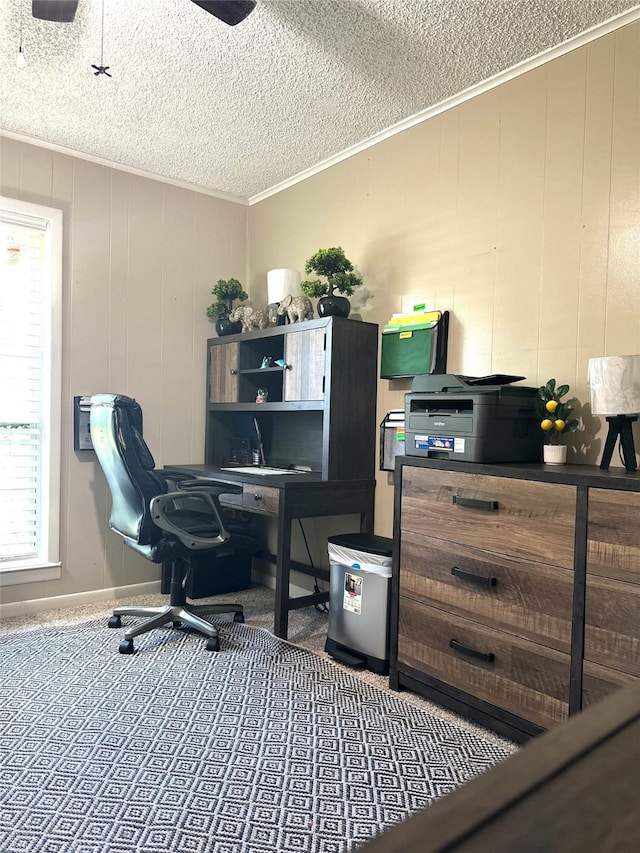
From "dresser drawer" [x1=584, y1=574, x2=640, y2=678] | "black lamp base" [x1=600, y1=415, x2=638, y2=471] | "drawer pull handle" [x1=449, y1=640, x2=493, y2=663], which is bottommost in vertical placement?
"drawer pull handle" [x1=449, y1=640, x2=493, y2=663]

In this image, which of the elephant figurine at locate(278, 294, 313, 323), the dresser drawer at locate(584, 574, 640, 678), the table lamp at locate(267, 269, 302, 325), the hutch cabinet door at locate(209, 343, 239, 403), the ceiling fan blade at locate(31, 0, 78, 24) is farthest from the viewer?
the hutch cabinet door at locate(209, 343, 239, 403)

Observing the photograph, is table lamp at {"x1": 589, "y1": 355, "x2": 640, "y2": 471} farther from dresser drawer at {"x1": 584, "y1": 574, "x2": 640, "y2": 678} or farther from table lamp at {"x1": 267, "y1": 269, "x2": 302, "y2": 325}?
table lamp at {"x1": 267, "y1": 269, "x2": 302, "y2": 325}

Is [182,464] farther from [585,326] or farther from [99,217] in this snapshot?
[585,326]

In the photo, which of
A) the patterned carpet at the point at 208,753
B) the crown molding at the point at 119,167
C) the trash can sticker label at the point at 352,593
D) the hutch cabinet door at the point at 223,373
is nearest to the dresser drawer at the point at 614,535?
the patterned carpet at the point at 208,753

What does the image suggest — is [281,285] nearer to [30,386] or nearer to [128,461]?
[128,461]

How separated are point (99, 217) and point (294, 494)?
2.10 metres

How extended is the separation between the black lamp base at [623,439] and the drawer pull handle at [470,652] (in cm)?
78

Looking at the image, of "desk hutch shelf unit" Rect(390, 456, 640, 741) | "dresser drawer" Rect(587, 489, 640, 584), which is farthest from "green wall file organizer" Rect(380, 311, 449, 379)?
"dresser drawer" Rect(587, 489, 640, 584)

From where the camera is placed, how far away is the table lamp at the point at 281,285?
3.57 meters

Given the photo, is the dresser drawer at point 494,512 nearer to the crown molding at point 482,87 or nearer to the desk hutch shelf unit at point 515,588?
the desk hutch shelf unit at point 515,588

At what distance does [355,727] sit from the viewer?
2143 millimetres

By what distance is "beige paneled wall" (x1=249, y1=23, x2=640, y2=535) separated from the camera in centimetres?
227

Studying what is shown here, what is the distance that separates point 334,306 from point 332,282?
132 millimetres

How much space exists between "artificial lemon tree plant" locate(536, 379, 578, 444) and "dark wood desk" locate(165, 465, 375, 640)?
112 centimetres
